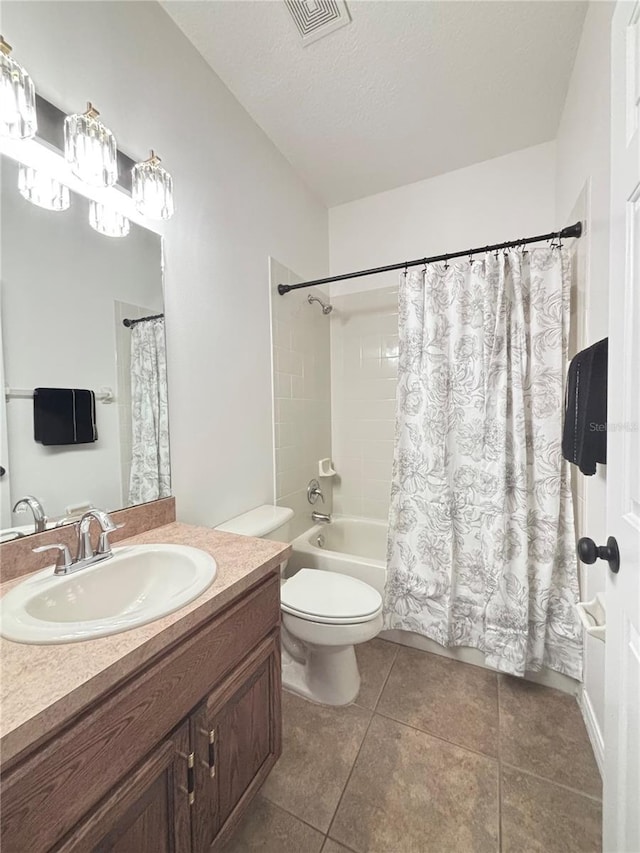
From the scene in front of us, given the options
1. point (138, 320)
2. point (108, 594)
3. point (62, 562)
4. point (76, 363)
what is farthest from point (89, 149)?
point (108, 594)

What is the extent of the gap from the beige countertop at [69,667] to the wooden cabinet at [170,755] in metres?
0.05

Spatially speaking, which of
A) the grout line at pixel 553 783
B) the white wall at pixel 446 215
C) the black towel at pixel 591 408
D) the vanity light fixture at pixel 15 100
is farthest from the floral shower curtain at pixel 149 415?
the white wall at pixel 446 215

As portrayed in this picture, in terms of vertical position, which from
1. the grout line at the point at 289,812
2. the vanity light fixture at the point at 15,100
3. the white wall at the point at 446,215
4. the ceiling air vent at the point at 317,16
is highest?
the ceiling air vent at the point at 317,16

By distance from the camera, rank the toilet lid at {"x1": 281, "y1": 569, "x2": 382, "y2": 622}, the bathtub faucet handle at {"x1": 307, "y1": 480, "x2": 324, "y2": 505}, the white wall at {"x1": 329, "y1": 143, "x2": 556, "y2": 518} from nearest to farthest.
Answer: the toilet lid at {"x1": 281, "y1": 569, "x2": 382, "y2": 622}, the white wall at {"x1": 329, "y1": 143, "x2": 556, "y2": 518}, the bathtub faucet handle at {"x1": 307, "y1": 480, "x2": 324, "y2": 505}

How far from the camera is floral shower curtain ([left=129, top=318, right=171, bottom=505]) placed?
1129 mm

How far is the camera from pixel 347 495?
8.21ft

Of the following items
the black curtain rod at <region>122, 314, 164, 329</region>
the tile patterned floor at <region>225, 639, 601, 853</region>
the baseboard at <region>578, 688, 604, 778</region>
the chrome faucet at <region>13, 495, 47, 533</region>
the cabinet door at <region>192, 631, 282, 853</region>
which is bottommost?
the tile patterned floor at <region>225, 639, 601, 853</region>

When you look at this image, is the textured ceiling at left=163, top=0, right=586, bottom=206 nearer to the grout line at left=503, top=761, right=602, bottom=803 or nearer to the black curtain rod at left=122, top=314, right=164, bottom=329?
the black curtain rod at left=122, top=314, right=164, bottom=329

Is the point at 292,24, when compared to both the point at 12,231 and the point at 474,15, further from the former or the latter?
the point at 12,231

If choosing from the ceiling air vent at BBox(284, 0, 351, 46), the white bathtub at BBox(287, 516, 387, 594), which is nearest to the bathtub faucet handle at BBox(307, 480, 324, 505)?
the white bathtub at BBox(287, 516, 387, 594)

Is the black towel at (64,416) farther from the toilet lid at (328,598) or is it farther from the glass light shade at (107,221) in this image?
the toilet lid at (328,598)

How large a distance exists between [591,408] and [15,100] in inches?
66.1

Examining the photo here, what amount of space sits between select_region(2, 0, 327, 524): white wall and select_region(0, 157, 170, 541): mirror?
0.10 meters

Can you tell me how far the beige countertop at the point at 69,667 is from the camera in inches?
17.4
